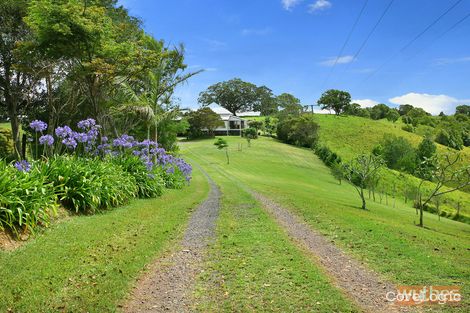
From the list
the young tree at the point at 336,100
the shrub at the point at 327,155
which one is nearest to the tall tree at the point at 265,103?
the young tree at the point at 336,100

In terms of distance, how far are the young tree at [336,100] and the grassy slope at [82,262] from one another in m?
122

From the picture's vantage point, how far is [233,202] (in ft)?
55.3

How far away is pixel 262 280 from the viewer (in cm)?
659

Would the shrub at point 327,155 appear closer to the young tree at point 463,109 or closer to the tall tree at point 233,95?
the tall tree at point 233,95

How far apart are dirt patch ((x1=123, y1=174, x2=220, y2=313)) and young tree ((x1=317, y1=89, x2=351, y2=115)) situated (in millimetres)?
122527

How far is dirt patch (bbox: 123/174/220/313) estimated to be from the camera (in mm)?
5539

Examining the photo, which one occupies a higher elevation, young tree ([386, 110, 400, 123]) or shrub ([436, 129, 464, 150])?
young tree ([386, 110, 400, 123])

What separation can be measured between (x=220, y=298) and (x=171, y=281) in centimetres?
112

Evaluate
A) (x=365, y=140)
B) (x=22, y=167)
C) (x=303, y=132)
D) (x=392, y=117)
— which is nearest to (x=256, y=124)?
(x=303, y=132)

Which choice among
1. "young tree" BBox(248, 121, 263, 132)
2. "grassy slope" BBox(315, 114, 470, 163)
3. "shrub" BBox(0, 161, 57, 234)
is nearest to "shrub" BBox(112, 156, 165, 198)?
"shrub" BBox(0, 161, 57, 234)

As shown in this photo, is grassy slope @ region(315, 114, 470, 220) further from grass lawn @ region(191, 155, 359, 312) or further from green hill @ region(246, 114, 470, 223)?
grass lawn @ region(191, 155, 359, 312)

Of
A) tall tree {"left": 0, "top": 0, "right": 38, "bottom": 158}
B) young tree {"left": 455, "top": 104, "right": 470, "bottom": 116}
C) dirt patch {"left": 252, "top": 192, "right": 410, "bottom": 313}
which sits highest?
young tree {"left": 455, "top": 104, "right": 470, "bottom": 116}

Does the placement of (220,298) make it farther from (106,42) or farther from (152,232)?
(106,42)

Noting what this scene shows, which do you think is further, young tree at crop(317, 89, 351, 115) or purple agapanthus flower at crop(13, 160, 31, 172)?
young tree at crop(317, 89, 351, 115)
